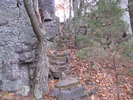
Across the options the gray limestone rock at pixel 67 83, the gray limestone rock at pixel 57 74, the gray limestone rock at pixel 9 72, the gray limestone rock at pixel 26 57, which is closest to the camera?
the gray limestone rock at pixel 9 72

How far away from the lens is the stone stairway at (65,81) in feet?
14.1

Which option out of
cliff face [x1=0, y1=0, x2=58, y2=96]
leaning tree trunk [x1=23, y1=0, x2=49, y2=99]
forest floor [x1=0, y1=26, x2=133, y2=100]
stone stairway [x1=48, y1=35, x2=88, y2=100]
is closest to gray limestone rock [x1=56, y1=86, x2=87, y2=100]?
stone stairway [x1=48, y1=35, x2=88, y2=100]

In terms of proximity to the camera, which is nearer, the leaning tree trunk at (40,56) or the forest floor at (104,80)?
the leaning tree trunk at (40,56)

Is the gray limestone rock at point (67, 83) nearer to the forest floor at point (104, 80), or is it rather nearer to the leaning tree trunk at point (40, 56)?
the forest floor at point (104, 80)

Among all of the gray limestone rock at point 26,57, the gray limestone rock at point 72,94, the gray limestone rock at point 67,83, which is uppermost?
the gray limestone rock at point 26,57

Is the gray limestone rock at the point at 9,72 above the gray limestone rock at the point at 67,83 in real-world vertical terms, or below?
above

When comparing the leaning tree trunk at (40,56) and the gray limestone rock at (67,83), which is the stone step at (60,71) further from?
the leaning tree trunk at (40,56)

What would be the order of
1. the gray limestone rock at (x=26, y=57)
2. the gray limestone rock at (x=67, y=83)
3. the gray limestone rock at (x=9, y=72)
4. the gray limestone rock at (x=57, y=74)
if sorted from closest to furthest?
the gray limestone rock at (x=9, y=72), the gray limestone rock at (x=26, y=57), the gray limestone rock at (x=67, y=83), the gray limestone rock at (x=57, y=74)

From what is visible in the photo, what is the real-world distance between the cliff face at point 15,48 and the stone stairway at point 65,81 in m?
1.37

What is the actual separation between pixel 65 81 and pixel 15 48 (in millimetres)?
2920

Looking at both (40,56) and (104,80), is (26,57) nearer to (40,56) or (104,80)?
(40,56)

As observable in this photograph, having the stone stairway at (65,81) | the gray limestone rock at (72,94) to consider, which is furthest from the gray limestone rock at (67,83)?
the gray limestone rock at (72,94)

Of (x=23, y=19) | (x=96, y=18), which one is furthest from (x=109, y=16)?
(x=23, y=19)

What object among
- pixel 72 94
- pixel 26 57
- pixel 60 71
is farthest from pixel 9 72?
pixel 72 94
